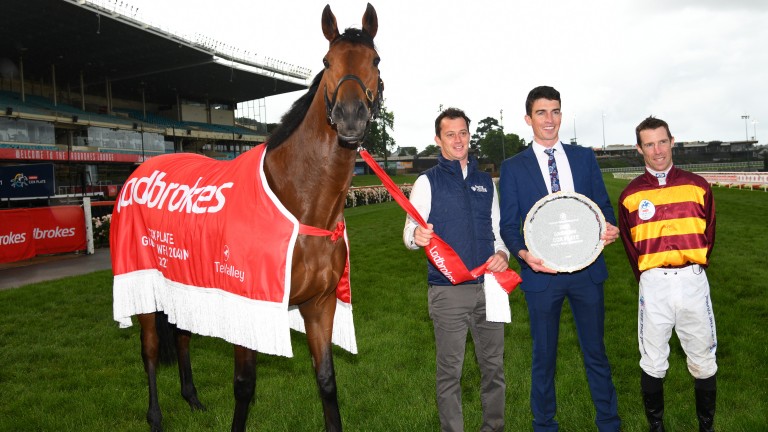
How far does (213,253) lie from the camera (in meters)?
2.92

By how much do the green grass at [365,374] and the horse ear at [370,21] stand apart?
2424 millimetres

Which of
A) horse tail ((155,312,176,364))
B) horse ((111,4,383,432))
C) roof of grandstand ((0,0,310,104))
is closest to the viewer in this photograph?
horse ((111,4,383,432))

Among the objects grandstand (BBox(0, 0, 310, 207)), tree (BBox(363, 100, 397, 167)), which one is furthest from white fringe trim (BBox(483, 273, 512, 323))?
tree (BBox(363, 100, 397, 167))

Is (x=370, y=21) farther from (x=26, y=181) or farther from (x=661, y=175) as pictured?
(x=26, y=181)

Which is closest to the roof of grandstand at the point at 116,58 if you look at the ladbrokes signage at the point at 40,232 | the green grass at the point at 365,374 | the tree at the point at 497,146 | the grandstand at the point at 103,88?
the grandstand at the point at 103,88

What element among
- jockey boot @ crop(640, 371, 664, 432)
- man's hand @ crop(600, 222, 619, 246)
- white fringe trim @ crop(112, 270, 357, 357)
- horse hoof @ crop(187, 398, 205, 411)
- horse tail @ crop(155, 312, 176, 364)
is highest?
man's hand @ crop(600, 222, 619, 246)

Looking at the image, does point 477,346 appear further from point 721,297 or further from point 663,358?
point 721,297

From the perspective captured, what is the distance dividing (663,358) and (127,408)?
12.0 feet

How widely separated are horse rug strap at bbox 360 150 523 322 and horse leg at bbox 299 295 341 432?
2.22 ft

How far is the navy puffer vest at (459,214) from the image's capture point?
296cm

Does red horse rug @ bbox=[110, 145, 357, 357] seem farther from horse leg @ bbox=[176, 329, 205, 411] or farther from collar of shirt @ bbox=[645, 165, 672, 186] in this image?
collar of shirt @ bbox=[645, 165, 672, 186]

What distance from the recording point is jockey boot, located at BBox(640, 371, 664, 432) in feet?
9.65

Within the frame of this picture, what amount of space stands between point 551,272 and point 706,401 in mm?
1153

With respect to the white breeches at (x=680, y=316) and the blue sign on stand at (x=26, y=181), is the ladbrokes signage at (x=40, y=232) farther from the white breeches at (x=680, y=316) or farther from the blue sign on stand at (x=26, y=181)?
the white breeches at (x=680, y=316)
